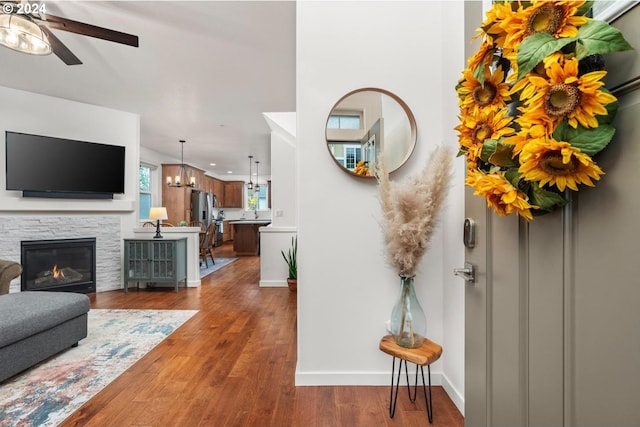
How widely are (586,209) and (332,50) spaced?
5.48 feet

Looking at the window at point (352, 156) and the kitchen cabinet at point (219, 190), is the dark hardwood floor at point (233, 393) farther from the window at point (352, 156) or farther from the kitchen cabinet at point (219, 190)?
the kitchen cabinet at point (219, 190)

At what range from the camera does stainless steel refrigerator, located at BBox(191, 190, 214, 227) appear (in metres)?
7.94

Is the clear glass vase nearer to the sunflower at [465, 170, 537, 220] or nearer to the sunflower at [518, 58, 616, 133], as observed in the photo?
the sunflower at [465, 170, 537, 220]

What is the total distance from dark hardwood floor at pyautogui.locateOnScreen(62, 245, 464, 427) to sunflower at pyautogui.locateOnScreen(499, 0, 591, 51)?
172 cm

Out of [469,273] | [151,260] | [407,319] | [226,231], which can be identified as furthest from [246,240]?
[469,273]

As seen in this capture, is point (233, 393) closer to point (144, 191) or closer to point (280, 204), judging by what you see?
point (280, 204)

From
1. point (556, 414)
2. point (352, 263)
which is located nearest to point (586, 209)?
point (556, 414)

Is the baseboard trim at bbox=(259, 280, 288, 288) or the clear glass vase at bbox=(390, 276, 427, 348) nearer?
the clear glass vase at bbox=(390, 276, 427, 348)

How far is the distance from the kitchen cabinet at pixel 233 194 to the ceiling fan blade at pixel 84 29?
9006 mm

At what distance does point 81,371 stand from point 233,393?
1.15m

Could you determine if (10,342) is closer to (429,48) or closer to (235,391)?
(235,391)

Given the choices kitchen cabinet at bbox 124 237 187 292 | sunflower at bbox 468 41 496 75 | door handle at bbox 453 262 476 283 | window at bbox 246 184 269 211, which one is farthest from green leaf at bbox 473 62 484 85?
window at bbox 246 184 269 211

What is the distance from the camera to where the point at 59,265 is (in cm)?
402

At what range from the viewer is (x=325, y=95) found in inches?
72.8
